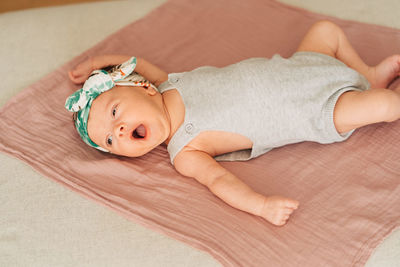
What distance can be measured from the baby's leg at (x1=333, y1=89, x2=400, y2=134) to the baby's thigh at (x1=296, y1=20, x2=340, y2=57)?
0.24m

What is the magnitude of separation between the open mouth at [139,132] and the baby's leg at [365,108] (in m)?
0.55

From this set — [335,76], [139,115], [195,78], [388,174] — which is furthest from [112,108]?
[388,174]

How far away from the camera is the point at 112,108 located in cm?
116

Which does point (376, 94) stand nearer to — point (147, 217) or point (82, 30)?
point (147, 217)

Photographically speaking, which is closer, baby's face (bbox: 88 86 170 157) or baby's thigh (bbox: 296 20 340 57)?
baby's face (bbox: 88 86 170 157)

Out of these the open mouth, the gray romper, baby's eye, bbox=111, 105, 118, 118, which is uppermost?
the gray romper

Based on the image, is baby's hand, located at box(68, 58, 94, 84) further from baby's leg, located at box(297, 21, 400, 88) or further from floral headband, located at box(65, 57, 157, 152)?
baby's leg, located at box(297, 21, 400, 88)

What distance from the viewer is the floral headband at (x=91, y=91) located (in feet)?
3.81

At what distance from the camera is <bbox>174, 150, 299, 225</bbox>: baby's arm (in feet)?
3.26

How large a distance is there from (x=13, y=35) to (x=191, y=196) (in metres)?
1.04

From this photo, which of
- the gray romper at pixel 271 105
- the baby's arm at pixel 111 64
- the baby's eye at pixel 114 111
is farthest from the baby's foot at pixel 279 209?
the baby's arm at pixel 111 64

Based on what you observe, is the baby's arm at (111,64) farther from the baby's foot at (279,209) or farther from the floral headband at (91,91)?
the baby's foot at (279,209)

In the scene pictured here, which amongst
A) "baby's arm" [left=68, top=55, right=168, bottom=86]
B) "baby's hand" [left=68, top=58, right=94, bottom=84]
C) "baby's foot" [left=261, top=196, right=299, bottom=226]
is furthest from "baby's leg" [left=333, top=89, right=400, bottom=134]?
"baby's hand" [left=68, top=58, right=94, bottom=84]

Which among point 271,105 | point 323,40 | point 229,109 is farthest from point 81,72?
point 323,40
